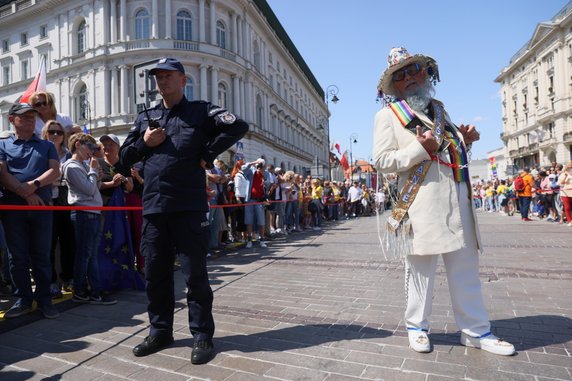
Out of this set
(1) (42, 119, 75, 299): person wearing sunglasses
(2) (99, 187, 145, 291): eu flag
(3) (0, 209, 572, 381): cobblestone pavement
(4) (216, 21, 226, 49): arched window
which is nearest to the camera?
(3) (0, 209, 572, 381): cobblestone pavement

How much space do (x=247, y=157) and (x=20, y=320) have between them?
32056 mm

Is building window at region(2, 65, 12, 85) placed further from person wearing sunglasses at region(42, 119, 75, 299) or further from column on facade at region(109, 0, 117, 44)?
person wearing sunglasses at region(42, 119, 75, 299)

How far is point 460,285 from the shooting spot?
9.41 ft

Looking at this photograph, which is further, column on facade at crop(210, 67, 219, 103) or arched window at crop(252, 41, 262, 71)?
arched window at crop(252, 41, 262, 71)

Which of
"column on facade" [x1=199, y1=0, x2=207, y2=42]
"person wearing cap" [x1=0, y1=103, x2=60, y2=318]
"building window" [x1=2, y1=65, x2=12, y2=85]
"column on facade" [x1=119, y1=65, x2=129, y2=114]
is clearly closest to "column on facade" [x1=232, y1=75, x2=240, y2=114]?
"column on facade" [x1=199, y1=0, x2=207, y2=42]

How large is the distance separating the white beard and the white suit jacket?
2.6 inches

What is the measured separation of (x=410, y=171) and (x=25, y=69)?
49.3 metres

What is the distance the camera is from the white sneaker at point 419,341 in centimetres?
282

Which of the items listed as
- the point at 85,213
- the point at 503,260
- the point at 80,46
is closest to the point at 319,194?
the point at 503,260

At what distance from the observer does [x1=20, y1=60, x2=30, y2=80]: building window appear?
135ft

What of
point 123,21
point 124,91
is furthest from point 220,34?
point 124,91

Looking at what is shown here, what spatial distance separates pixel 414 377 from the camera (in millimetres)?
2443

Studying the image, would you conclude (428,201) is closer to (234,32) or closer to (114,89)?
(114,89)

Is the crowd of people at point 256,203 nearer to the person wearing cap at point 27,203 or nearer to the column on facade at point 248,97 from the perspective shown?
the person wearing cap at point 27,203
